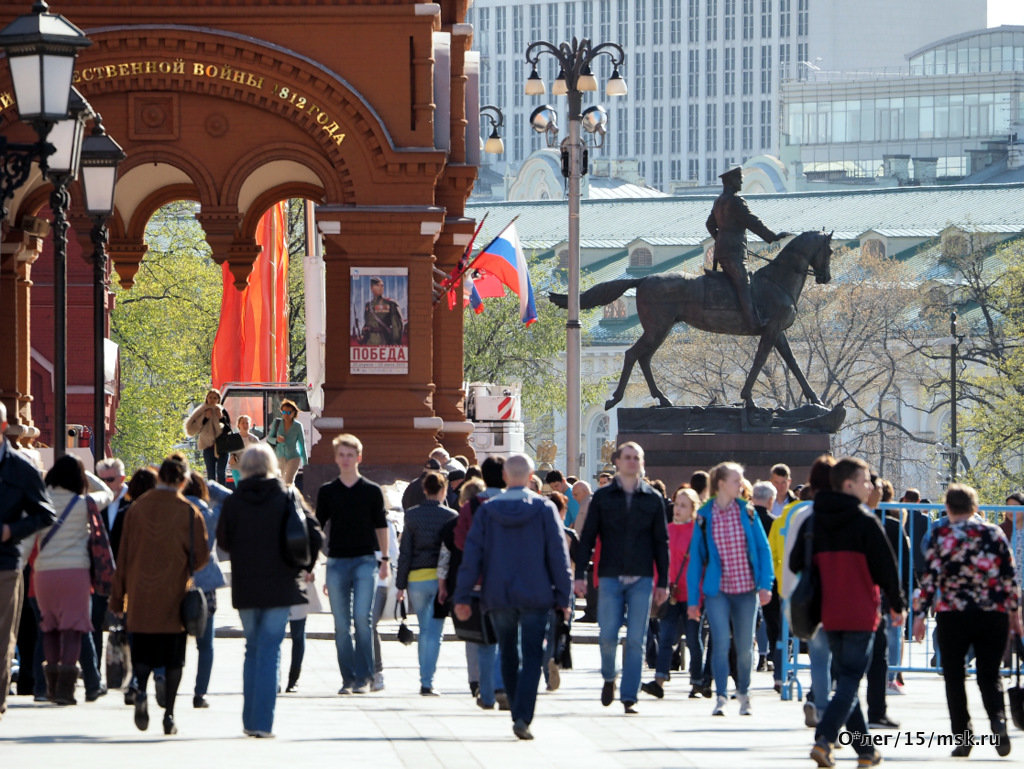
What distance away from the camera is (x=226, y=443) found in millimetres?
28859

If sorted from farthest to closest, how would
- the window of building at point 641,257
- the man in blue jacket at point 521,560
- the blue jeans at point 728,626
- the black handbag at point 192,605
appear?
the window of building at point 641,257
the blue jeans at point 728,626
the man in blue jacket at point 521,560
the black handbag at point 192,605

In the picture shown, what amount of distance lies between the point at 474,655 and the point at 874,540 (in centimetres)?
452

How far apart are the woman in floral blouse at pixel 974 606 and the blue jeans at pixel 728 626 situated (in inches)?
96.6

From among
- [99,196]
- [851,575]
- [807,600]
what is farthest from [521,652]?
[99,196]

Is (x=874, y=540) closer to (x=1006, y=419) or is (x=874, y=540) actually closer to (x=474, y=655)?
(x=474, y=655)

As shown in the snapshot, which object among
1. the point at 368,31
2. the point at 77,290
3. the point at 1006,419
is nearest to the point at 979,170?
the point at 1006,419

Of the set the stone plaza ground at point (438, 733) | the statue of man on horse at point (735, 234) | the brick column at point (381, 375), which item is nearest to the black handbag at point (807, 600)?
the stone plaza ground at point (438, 733)

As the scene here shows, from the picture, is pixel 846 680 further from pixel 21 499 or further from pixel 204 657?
pixel 21 499

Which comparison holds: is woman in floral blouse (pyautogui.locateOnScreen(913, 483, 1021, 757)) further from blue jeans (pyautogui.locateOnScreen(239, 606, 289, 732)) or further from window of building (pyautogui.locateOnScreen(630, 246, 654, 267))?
window of building (pyautogui.locateOnScreen(630, 246, 654, 267))

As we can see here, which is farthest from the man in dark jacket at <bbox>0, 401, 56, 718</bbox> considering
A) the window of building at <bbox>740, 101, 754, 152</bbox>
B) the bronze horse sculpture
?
the window of building at <bbox>740, 101, 754, 152</bbox>

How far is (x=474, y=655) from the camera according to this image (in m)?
16.7

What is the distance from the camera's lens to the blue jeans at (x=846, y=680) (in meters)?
12.7

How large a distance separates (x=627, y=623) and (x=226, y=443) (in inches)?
536

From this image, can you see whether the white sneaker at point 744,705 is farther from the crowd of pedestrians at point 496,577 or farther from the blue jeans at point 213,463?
the blue jeans at point 213,463
